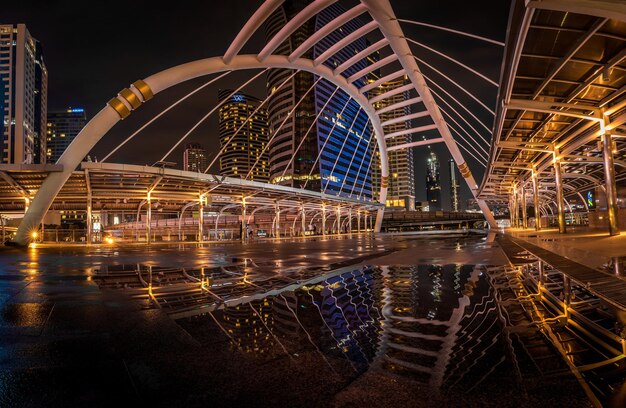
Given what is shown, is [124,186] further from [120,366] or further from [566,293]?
[566,293]

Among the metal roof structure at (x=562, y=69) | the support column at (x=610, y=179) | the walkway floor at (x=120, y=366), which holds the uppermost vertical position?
the metal roof structure at (x=562, y=69)

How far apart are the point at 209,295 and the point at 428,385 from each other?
13.7ft

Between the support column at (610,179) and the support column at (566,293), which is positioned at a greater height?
the support column at (610,179)

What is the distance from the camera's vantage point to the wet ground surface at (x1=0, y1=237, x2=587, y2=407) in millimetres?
2170

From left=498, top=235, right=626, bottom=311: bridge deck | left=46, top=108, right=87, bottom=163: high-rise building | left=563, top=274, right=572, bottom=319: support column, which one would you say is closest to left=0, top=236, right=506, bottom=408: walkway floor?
left=563, top=274, right=572, bottom=319: support column

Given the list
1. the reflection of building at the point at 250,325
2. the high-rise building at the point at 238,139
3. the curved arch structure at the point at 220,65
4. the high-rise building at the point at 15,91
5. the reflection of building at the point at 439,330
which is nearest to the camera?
the reflection of building at the point at 439,330

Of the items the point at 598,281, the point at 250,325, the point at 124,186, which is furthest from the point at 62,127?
the point at 598,281

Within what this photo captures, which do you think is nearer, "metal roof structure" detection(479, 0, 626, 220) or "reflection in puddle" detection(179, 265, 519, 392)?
"reflection in puddle" detection(179, 265, 519, 392)

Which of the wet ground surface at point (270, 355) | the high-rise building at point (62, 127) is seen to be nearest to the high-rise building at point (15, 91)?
the high-rise building at point (62, 127)

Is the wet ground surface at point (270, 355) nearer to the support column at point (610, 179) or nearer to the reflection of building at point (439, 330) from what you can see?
the reflection of building at point (439, 330)

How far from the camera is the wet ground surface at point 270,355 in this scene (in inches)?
85.4

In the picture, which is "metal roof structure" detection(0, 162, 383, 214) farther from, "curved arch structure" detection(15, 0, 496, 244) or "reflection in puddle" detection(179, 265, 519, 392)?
"reflection in puddle" detection(179, 265, 519, 392)

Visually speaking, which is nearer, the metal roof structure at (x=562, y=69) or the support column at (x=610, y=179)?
the metal roof structure at (x=562, y=69)

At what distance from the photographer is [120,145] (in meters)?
22.1
